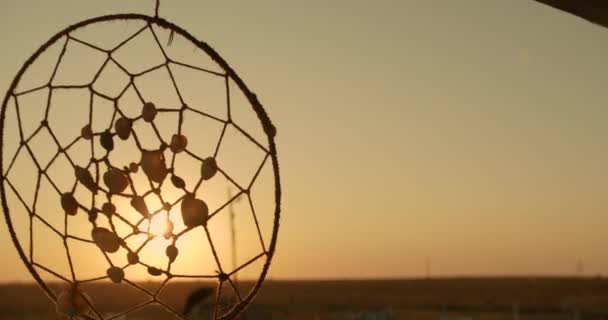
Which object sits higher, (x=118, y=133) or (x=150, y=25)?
(x=150, y=25)

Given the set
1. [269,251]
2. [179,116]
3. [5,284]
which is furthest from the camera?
[5,284]

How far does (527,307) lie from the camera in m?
35.0

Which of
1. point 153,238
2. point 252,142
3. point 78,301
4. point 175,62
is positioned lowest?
point 78,301

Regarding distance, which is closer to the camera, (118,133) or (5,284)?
(118,133)

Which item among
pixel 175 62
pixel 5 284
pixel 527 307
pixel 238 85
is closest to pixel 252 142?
pixel 238 85

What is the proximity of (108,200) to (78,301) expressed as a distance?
197 millimetres

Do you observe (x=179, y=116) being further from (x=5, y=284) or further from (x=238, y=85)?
(x=5, y=284)

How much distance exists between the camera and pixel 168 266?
178 centimetres

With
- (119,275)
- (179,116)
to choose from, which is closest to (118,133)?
(179,116)

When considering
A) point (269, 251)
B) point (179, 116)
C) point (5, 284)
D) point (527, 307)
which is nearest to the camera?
point (269, 251)

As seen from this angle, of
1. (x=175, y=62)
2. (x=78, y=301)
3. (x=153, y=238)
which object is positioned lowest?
(x=78, y=301)

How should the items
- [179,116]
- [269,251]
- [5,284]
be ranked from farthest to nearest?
[5,284] → [179,116] → [269,251]

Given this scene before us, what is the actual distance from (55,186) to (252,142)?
0.42m

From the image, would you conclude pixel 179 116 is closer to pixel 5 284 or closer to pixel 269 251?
pixel 269 251
